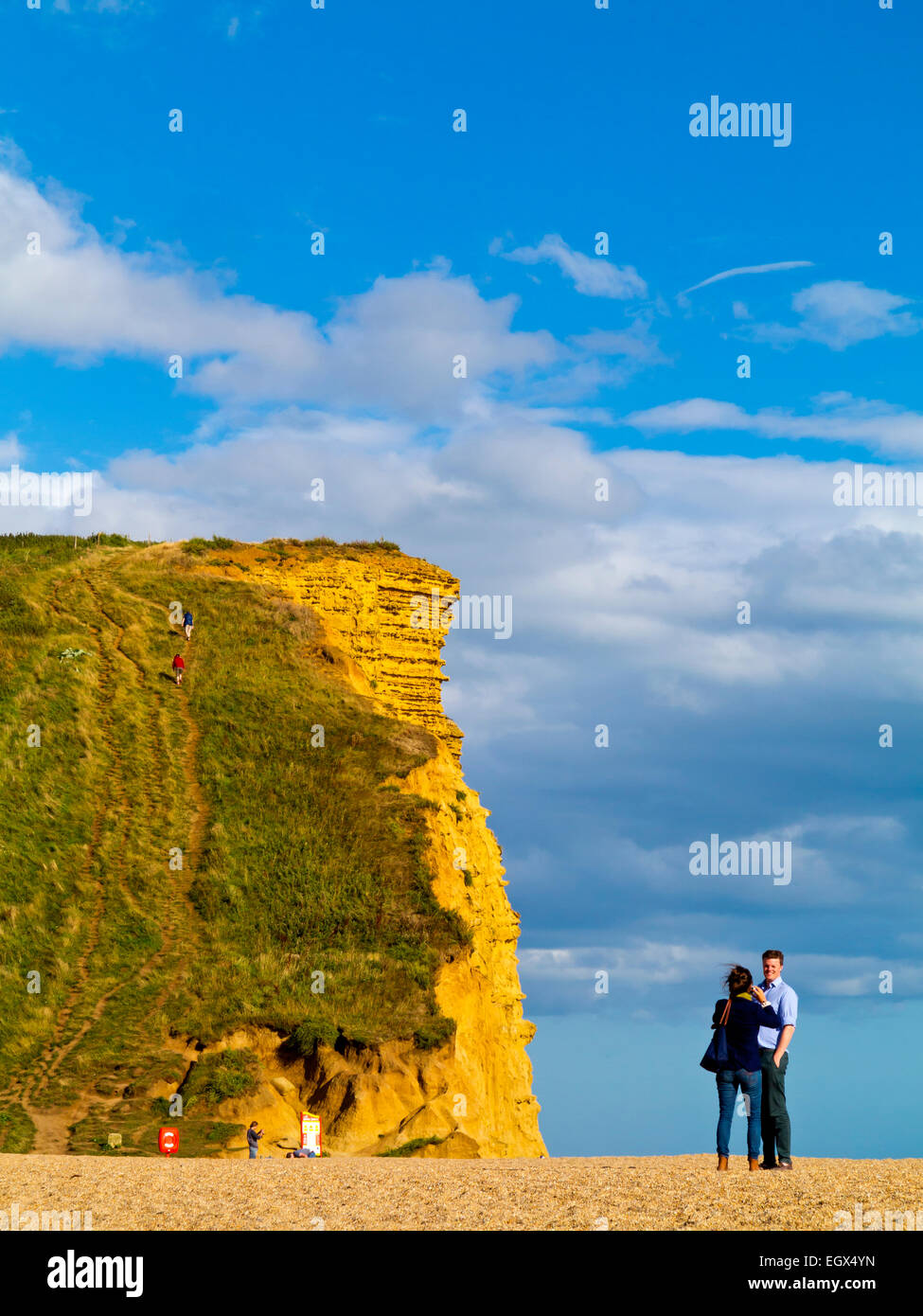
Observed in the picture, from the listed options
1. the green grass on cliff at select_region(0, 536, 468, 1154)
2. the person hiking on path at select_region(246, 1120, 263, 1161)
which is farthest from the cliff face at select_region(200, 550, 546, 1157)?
the person hiking on path at select_region(246, 1120, 263, 1161)

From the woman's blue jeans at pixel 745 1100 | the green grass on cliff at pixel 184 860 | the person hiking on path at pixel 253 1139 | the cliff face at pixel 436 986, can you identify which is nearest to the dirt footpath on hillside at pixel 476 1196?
the woman's blue jeans at pixel 745 1100

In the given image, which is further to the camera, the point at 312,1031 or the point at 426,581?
the point at 426,581

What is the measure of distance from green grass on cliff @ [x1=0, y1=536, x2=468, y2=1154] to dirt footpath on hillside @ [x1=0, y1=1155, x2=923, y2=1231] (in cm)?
1051

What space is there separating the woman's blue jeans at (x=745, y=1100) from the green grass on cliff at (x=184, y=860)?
47.8ft

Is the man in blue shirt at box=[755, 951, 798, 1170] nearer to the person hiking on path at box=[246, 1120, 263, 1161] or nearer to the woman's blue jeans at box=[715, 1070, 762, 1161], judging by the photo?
the woman's blue jeans at box=[715, 1070, 762, 1161]

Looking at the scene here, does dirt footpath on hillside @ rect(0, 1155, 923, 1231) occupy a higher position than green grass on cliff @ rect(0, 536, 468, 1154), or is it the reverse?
green grass on cliff @ rect(0, 536, 468, 1154)

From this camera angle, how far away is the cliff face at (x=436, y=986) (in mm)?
28031

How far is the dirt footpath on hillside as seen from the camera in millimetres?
11047

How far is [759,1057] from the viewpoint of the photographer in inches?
538

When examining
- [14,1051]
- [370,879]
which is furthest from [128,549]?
[14,1051]
